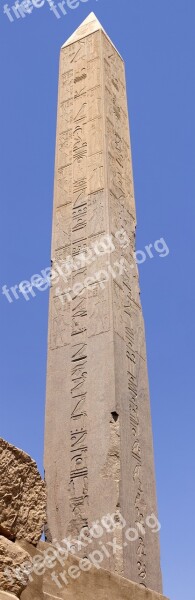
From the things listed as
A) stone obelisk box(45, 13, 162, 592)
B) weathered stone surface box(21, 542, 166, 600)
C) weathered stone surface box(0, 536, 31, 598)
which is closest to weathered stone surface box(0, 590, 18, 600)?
weathered stone surface box(0, 536, 31, 598)

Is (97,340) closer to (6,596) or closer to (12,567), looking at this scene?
(12,567)

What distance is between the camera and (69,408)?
19.5ft

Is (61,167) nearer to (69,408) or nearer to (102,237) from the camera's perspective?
(102,237)

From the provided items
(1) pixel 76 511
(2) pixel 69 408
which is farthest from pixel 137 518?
(2) pixel 69 408

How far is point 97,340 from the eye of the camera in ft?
20.3

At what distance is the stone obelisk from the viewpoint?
5477 millimetres

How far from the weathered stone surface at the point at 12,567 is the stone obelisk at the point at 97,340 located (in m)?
2.50

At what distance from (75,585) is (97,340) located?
112 inches

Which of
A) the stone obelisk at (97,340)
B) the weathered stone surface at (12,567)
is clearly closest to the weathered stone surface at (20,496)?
the weathered stone surface at (12,567)

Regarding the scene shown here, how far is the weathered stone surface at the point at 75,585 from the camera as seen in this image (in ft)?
9.51

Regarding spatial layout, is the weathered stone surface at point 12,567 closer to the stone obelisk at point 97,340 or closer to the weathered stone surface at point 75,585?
the weathered stone surface at point 75,585

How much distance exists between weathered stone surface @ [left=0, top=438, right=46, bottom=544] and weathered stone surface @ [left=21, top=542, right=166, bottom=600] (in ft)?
0.24

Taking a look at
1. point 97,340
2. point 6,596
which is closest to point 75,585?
point 6,596

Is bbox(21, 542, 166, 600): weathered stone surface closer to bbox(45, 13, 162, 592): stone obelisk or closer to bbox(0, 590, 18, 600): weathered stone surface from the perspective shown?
bbox(0, 590, 18, 600): weathered stone surface
